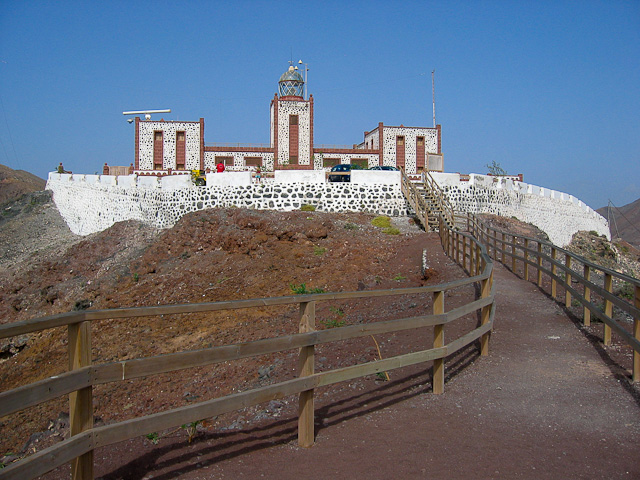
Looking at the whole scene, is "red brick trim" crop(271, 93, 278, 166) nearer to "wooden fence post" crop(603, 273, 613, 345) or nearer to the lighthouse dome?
the lighthouse dome

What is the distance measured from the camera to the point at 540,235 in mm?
29375

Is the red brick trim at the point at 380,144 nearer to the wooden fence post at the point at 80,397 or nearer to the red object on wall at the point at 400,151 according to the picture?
the red object on wall at the point at 400,151

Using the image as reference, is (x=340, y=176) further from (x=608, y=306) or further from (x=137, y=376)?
(x=137, y=376)

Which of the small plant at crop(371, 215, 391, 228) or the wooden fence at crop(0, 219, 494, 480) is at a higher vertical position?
the small plant at crop(371, 215, 391, 228)

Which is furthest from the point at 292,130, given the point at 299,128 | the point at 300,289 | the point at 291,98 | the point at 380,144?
the point at 300,289

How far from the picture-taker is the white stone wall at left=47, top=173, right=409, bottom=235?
27656mm

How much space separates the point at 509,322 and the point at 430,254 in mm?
9477

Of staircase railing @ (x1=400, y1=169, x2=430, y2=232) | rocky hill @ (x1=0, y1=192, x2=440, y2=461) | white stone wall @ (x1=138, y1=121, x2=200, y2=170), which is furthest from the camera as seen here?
white stone wall @ (x1=138, y1=121, x2=200, y2=170)

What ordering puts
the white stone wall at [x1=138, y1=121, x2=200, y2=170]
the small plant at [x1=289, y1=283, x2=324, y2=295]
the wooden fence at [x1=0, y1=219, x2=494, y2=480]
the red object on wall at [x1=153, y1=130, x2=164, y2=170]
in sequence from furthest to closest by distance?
the red object on wall at [x1=153, y1=130, x2=164, y2=170] < the white stone wall at [x1=138, y1=121, x2=200, y2=170] < the small plant at [x1=289, y1=283, x2=324, y2=295] < the wooden fence at [x1=0, y1=219, x2=494, y2=480]

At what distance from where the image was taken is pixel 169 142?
137 ft

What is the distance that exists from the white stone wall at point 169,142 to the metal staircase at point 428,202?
63.3 ft

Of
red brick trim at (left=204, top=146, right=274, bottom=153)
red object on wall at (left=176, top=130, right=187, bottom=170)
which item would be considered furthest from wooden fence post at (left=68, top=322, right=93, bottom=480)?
red object on wall at (left=176, top=130, right=187, bottom=170)

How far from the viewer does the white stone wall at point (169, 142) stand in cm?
4166

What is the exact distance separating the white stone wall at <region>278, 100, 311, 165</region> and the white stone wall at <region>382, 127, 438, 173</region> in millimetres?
5922
